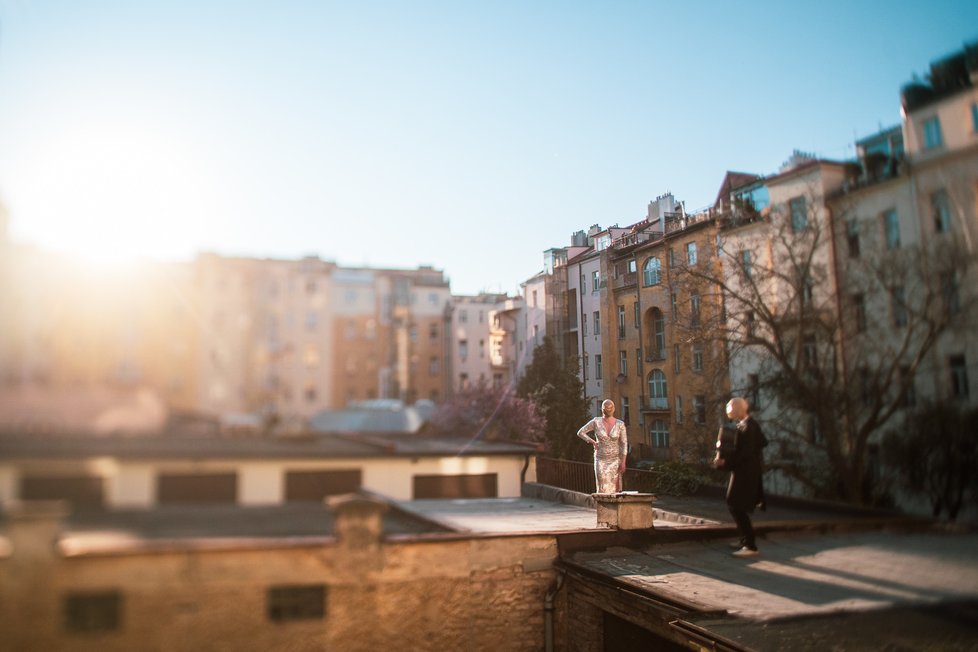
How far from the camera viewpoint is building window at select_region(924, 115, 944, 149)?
2.21 m

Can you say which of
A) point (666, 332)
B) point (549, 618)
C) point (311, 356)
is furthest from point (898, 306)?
point (549, 618)

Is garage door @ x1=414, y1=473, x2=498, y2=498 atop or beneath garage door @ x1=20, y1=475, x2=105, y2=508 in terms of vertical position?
beneath

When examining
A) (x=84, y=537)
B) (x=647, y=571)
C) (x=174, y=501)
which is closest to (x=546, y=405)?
(x=647, y=571)

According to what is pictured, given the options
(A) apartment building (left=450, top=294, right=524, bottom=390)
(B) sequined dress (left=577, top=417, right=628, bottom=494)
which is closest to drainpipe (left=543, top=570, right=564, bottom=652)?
(B) sequined dress (left=577, top=417, right=628, bottom=494)

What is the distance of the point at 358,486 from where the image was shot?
307cm

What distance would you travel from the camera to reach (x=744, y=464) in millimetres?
3516

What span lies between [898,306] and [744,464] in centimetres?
144

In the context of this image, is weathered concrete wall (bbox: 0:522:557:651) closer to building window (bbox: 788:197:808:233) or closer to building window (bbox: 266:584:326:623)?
building window (bbox: 266:584:326:623)

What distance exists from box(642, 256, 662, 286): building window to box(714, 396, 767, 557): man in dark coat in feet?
2.41

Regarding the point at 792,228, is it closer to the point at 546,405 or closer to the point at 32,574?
the point at 546,405

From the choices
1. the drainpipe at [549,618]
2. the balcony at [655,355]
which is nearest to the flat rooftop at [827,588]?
the drainpipe at [549,618]

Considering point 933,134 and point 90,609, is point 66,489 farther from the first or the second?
point 933,134

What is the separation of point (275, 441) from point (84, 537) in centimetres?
74

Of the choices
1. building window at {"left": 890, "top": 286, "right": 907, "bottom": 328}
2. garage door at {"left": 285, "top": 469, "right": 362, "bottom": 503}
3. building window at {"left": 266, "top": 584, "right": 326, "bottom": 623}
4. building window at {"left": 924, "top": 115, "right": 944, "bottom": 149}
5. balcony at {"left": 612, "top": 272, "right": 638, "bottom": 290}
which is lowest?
building window at {"left": 266, "top": 584, "right": 326, "bottom": 623}
